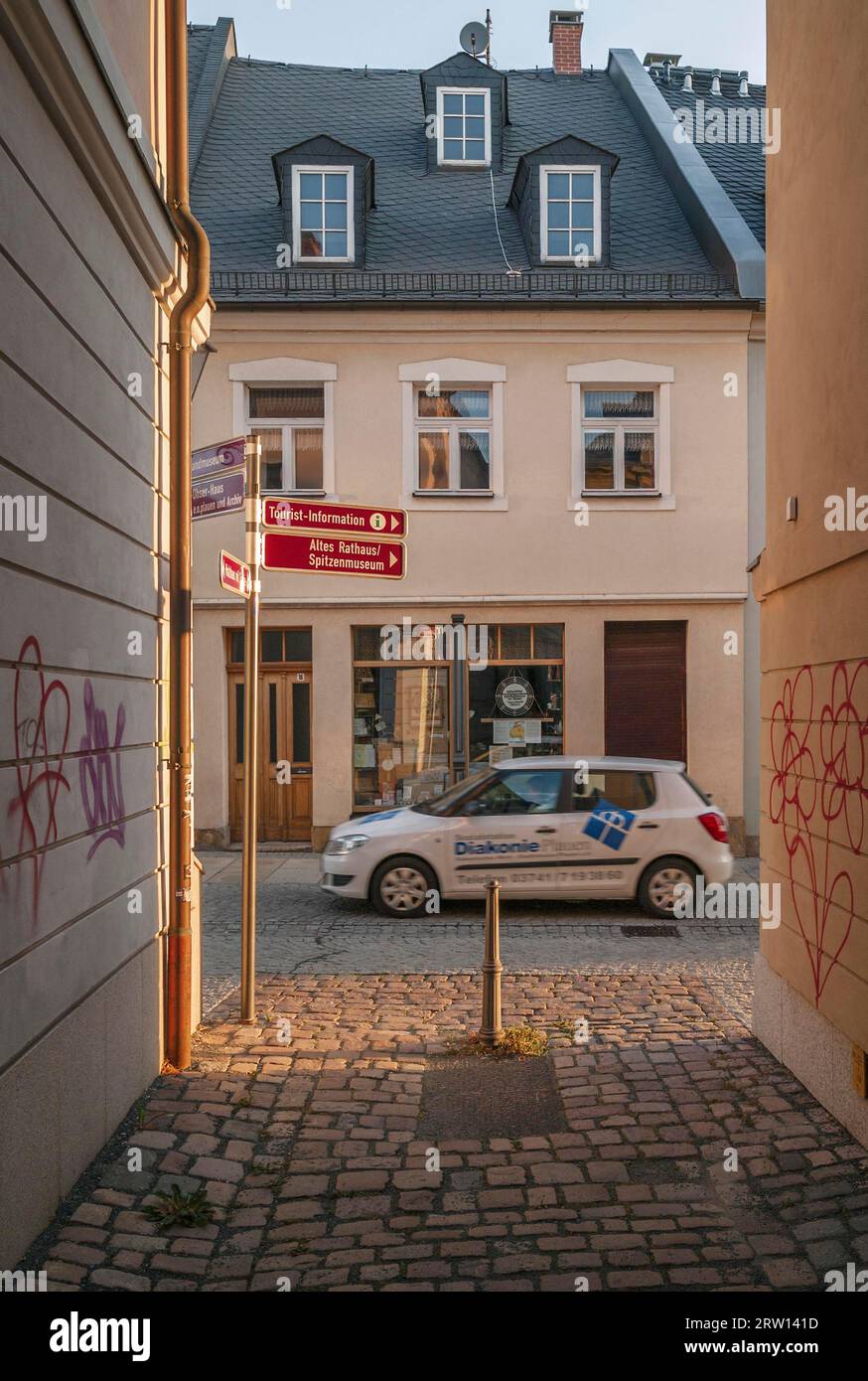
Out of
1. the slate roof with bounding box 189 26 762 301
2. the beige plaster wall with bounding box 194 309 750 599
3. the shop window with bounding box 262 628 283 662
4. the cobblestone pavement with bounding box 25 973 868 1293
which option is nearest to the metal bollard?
the cobblestone pavement with bounding box 25 973 868 1293

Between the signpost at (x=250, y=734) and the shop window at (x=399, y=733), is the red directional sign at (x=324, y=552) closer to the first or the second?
the signpost at (x=250, y=734)

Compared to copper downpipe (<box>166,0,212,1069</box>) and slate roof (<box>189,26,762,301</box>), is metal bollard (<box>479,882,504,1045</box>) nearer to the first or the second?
copper downpipe (<box>166,0,212,1069</box>)

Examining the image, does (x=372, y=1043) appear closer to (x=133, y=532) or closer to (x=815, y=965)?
(x=815, y=965)

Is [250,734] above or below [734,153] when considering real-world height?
below

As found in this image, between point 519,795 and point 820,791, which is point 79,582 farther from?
point 519,795

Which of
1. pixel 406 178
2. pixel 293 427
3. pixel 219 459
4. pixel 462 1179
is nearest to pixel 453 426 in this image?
pixel 293 427

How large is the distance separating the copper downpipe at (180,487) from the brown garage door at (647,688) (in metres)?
10.7

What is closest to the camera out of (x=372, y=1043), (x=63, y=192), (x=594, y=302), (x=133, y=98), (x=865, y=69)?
(x=63, y=192)

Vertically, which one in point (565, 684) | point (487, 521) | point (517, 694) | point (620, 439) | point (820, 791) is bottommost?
point (820, 791)

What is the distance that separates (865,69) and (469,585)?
11337 mm

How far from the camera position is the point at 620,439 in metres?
16.7

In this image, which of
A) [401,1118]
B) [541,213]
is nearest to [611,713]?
[541,213]

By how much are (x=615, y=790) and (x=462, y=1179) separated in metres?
7.08

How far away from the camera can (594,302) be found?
53.5 ft
